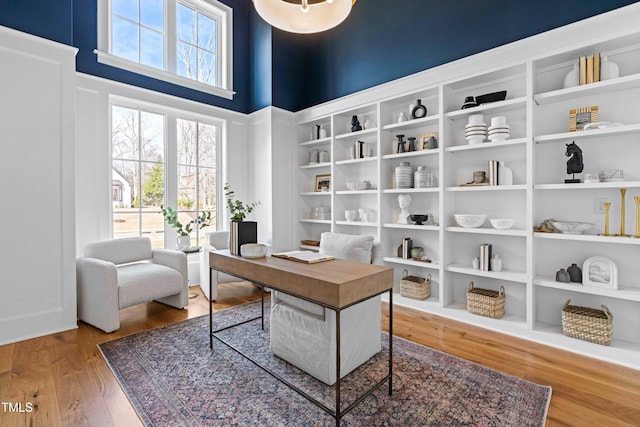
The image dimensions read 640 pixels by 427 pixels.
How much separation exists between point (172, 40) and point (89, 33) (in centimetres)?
95

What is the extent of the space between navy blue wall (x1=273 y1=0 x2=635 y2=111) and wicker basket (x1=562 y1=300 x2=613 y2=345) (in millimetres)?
2381

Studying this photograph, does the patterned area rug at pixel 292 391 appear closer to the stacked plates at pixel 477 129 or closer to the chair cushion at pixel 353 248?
the chair cushion at pixel 353 248

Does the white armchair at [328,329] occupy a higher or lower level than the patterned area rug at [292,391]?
higher

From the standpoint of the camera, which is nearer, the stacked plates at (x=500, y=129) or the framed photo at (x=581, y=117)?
the framed photo at (x=581, y=117)

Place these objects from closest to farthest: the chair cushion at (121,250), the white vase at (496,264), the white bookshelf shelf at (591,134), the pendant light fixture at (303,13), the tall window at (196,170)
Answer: the pendant light fixture at (303,13), the white bookshelf shelf at (591,134), the white vase at (496,264), the chair cushion at (121,250), the tall window at (196,170)

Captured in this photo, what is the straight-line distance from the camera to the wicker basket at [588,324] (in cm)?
226

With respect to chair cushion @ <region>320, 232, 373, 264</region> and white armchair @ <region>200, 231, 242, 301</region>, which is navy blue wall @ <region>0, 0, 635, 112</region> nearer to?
white armchair @ <region>200, 231, 242, 301</region>

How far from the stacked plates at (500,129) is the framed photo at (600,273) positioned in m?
1.21

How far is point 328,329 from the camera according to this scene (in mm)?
1847

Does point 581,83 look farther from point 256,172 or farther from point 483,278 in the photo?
point 256,172

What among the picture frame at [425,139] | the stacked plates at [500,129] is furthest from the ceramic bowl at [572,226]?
the picture frame at [425,139]

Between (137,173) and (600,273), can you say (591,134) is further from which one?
(137,173)

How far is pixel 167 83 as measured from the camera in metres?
3.98

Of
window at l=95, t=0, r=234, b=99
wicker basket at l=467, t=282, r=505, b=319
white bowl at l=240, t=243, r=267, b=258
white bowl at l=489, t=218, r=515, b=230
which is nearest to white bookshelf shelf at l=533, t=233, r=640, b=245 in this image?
white bowl at l=489, t=218, r=515, b=230
